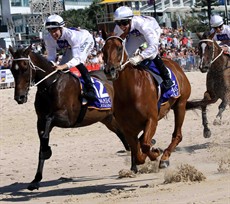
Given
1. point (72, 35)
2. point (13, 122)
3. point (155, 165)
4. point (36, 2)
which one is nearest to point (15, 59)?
point (72, 35)

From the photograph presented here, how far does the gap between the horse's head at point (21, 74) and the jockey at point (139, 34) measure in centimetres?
134

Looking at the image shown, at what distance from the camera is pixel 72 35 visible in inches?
422

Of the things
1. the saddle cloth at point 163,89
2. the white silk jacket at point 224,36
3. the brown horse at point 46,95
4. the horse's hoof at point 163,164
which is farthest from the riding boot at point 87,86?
the white silk jacket at point 224,36

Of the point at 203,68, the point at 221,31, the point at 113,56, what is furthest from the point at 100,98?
the point at 221,31

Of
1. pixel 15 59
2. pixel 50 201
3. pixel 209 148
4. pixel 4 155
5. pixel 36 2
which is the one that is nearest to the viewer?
pixel 50 201

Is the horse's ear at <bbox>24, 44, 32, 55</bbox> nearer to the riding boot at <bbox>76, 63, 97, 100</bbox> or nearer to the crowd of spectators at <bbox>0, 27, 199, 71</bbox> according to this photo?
the riding boot at <bbox>76, 63, 97, 100</bbox>

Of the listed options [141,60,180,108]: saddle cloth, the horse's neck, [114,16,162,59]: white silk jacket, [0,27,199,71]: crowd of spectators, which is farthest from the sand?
[0,27,199,71]: crowd of spectators

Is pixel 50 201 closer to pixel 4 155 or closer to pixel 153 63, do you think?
pixel 153 63

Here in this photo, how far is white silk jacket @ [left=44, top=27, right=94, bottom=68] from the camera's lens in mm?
10727

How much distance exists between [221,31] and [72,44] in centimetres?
482

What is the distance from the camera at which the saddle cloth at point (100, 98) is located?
1105cm

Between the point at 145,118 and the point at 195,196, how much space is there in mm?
1423

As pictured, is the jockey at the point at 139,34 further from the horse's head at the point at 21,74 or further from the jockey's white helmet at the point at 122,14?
the horse's head at the point at 21,74

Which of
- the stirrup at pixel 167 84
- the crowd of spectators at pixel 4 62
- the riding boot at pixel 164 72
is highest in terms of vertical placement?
the riding boot at pixel 164 72
